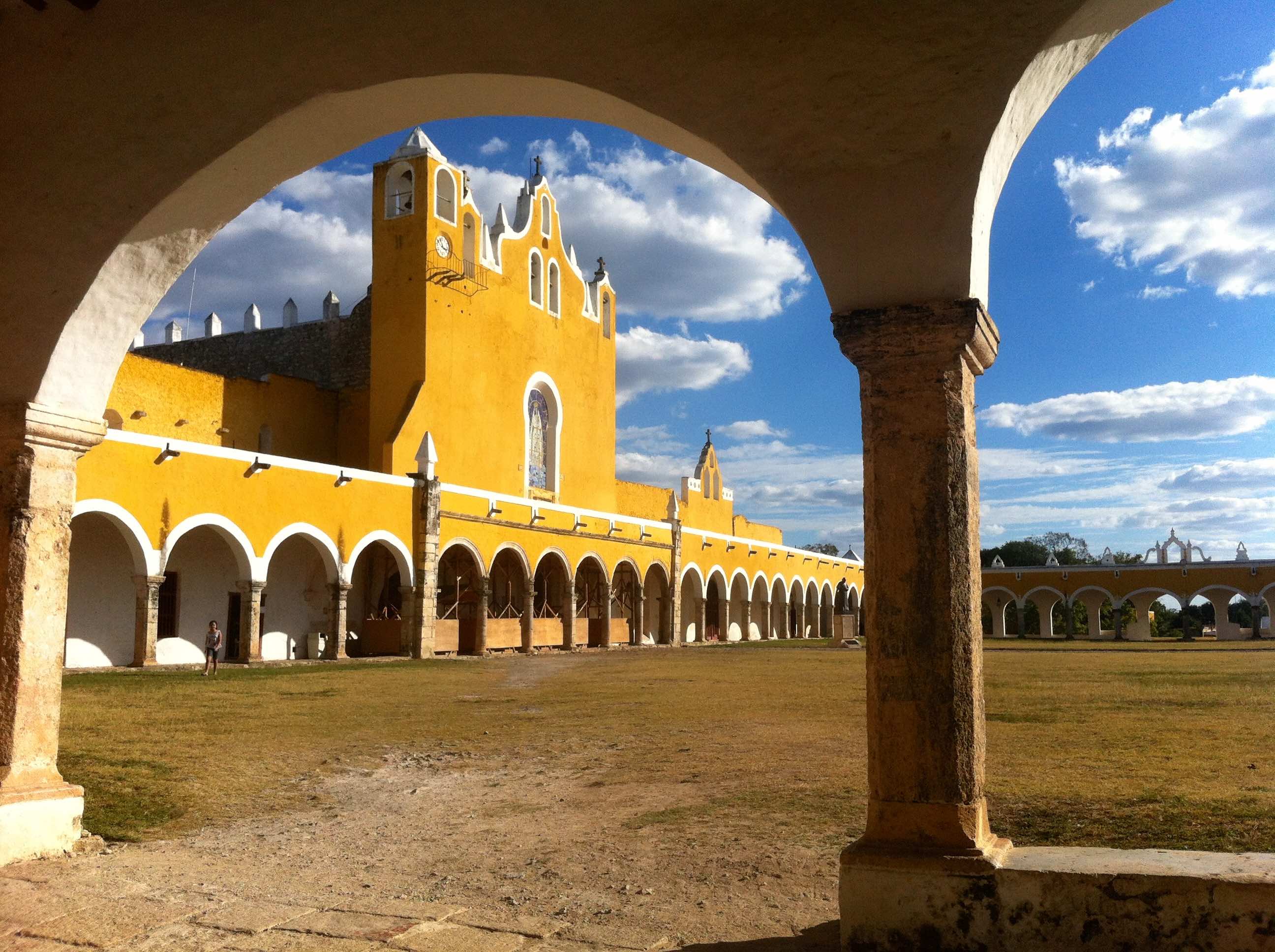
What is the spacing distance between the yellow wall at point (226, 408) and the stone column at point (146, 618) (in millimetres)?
3401

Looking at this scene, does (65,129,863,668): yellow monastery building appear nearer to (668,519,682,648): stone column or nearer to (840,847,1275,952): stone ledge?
(668,519,682,648): stone column

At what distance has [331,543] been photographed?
18594mm

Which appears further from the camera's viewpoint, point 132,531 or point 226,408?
point 226,408

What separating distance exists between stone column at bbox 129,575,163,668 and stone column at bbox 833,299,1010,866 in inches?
570

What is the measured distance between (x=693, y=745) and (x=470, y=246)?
766 inches

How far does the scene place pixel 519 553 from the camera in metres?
23.3

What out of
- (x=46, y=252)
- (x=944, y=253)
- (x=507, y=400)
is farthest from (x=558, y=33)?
(x=507, y=400)

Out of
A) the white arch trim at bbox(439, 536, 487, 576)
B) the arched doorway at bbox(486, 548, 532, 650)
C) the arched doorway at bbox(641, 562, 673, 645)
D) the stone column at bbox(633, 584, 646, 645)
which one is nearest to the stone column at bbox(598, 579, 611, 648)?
the stone column at bbox(633, 584, 646, 645)

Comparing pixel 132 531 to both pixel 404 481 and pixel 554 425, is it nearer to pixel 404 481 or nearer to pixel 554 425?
pixel 404 481

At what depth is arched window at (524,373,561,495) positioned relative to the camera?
27719mm

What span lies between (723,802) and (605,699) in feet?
19.8

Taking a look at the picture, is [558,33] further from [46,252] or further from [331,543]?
[331,543]

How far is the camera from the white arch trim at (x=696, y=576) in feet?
101

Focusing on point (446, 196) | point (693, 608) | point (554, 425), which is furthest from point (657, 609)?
point (446, 196)
